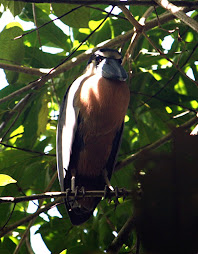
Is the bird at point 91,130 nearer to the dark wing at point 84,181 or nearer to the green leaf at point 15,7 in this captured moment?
the dark wing at point 84,181

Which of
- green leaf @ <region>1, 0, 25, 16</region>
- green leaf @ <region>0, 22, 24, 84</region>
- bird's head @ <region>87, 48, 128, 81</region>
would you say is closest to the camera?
green leaf @ <region>1, 0, 25, 16</region>

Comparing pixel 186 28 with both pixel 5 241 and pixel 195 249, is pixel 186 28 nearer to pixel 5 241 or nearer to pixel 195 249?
pixel 5 241

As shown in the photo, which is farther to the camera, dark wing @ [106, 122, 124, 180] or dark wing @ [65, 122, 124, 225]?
dark wing @ [106, 122, 124, 180]

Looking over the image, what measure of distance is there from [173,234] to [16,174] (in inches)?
90.3

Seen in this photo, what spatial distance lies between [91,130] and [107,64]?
0.52 meters

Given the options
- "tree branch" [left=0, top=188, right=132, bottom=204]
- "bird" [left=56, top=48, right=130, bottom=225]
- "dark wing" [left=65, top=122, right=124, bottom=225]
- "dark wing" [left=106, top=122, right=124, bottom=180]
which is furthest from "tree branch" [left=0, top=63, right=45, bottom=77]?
"tree branch" [left=0, top=188, right=132, bottom=204]

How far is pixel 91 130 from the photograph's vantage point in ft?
8.37

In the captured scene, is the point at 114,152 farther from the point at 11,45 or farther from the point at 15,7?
the point at 15,7

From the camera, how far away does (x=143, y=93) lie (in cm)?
279

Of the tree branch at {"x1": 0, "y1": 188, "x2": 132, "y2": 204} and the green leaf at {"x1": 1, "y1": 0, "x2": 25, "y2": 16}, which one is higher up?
the green leaf at {"x1": 1, "y1": 0, "x2": 25, "y2": 16}

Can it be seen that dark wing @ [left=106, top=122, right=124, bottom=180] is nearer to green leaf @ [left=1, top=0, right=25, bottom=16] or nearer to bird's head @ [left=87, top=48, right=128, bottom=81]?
bird's head @ [left=87, top=48, right=128, bottom=81]

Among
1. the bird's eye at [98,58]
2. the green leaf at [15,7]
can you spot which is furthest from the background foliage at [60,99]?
the bird's eye at [98,58]

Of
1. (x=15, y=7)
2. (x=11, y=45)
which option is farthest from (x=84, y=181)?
(x=15, y=7)

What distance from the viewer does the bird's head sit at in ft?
8.68
